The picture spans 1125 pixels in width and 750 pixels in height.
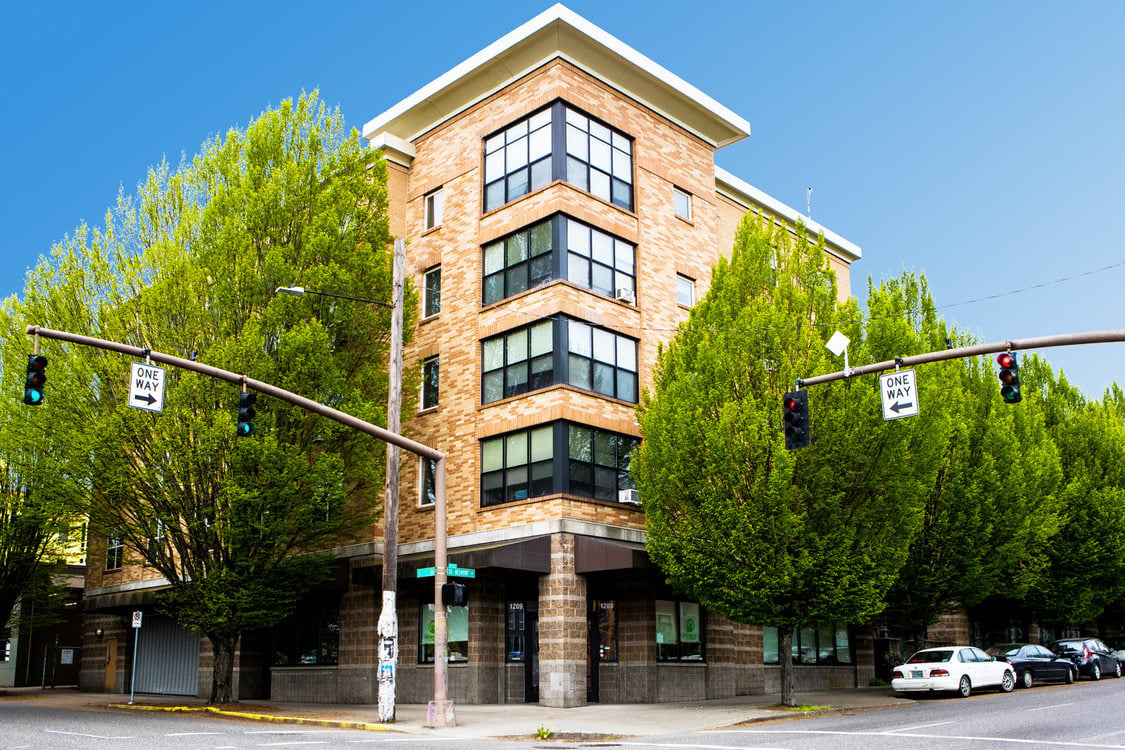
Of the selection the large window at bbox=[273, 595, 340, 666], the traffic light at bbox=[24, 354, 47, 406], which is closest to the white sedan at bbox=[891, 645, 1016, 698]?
the large window at bbox=[273, 595, 340, 666]

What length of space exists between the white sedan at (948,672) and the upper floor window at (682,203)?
15040 mm

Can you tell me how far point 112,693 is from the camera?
127 ft

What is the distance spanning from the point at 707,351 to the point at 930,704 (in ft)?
33.2

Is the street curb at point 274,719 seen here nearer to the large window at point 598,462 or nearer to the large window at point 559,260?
the large window at point 598,462

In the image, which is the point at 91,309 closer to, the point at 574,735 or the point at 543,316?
the point at 543,316

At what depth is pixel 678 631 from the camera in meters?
28.7

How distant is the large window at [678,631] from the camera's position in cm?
2808

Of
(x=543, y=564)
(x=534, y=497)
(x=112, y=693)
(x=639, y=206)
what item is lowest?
(x=112, y=693)

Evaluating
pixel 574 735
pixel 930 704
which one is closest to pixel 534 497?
pixel 574 735

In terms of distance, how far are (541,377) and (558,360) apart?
0.81m

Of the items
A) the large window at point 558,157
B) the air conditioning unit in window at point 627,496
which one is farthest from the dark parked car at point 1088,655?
the large window at point 558,157

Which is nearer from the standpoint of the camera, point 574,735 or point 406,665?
point 574,735

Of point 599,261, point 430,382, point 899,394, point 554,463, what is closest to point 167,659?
point 430,382

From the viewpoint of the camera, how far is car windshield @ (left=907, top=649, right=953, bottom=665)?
27125mm
